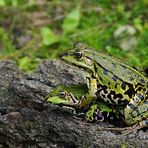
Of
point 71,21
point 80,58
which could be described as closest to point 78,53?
point 80,58

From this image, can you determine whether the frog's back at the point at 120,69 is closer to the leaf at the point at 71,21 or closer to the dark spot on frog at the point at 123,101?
the dark spot on frog at the point at 123,101

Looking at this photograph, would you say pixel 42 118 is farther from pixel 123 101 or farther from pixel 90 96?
pixel 123 101

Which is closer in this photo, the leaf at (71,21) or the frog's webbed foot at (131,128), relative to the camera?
the frog's webbed foot at (131,128)

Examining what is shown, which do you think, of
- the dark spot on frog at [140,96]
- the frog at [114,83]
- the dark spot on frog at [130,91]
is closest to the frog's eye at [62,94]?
the frog at [114,83]

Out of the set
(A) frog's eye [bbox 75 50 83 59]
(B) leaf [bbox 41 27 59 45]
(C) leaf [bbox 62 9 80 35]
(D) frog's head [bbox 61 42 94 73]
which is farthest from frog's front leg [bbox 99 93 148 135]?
(C) leaf [bbox 62 9 80 35]

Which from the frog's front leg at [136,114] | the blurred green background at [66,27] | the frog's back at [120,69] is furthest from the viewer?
the blurred green background at [66,27]

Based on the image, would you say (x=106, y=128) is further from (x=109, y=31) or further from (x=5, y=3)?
(x=5, y=3)
